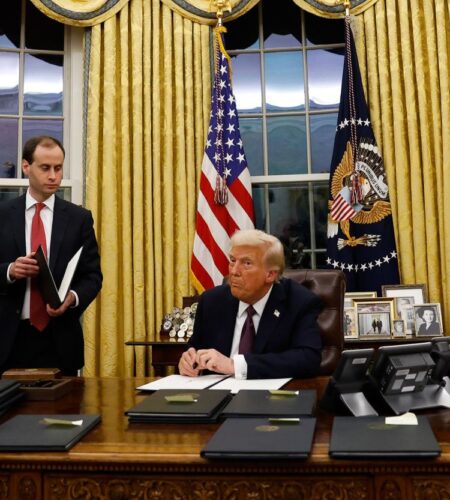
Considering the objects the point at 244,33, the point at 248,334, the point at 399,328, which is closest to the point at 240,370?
the point at 248,334

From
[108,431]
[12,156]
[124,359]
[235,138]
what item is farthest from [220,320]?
[12,156]

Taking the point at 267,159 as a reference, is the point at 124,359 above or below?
below

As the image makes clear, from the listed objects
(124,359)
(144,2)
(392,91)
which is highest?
(144,2)

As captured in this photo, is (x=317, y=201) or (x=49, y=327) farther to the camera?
(x=317, y=201)

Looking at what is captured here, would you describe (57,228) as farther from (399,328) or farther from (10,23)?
(10,23)

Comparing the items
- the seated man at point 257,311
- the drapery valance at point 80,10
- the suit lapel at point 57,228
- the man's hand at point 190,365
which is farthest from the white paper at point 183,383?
the drapery valance at point 80,10

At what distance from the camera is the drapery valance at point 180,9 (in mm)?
3990

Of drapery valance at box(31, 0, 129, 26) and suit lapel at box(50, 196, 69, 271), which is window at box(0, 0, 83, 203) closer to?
drapery valance at box(31, 0, 129, 26)

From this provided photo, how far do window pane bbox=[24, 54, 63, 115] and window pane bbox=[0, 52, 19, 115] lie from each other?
69mm

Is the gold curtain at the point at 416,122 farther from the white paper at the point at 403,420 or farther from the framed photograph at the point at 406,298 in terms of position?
the white paper at the point at 403,420

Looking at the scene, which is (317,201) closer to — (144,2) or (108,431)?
(144,2)

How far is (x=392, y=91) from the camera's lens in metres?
3.92

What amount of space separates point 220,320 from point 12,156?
2.71m

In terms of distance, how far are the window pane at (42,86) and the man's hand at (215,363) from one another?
3.07m
